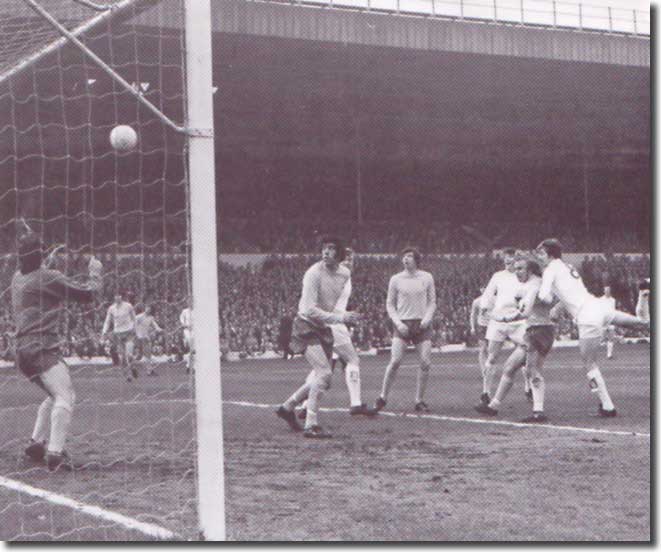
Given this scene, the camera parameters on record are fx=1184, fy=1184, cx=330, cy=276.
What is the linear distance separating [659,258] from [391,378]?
22.7 ft

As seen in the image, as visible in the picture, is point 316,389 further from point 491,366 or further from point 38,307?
point 491,366

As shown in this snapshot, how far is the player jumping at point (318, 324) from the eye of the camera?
10.6 meters

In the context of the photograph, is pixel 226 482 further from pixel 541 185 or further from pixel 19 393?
pixel 541 185

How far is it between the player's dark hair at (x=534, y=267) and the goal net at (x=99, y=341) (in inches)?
148

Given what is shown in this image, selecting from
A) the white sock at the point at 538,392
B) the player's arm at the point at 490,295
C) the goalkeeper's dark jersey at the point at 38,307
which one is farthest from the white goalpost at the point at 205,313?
the player's arm at the point at 490,295

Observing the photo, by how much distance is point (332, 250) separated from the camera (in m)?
11.0

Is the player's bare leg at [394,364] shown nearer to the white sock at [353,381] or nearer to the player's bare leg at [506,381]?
the white sock at [353,381]

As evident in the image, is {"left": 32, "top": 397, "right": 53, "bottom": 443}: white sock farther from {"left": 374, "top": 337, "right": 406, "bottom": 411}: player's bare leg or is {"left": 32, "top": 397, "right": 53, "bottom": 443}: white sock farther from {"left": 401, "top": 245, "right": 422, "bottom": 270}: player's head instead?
{"left": 401, "top": 245, "right": 422, "bottom": 270}: player's head

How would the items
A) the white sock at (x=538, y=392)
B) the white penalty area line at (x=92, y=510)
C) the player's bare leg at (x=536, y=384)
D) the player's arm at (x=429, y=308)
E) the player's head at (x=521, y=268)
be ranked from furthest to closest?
the player's arm at (x=429, y=308), the player's head at (x=521, y=268), the white sock at (x=538, y=392), the player's bare leg at (x=536, y=384), the white penalty area line at (x=92, y=510)

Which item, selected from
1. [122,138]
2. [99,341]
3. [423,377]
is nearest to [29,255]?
[423,377]

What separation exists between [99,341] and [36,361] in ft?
56.7

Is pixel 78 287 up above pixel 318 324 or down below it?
above

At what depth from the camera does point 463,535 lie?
5.85m

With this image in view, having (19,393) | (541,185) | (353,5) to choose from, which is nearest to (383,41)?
(353,5)
